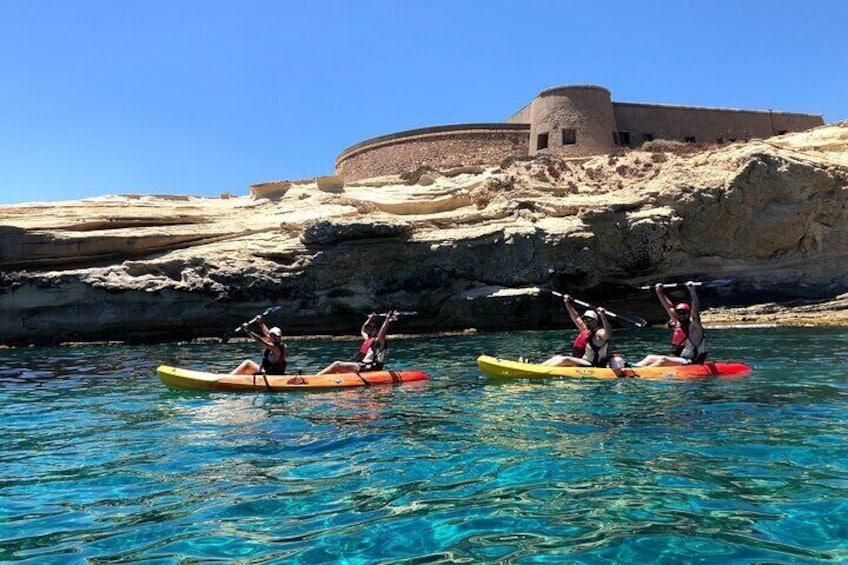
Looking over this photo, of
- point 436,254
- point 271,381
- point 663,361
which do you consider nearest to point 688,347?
point 663,361

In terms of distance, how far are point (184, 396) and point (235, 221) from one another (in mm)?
13826

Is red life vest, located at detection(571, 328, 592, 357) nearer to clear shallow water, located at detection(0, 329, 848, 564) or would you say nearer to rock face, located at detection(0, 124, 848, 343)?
clear shallow water, located at detection(0, 329, 848, 564)

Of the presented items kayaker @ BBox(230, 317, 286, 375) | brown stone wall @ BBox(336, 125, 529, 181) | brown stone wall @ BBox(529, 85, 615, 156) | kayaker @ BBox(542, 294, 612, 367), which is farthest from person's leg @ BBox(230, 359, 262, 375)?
brown stone wall @ BBox(529, 85, 615, 156)

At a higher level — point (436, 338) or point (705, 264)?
point (705, 264)

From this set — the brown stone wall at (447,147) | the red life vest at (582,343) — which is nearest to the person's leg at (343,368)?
the red life vest at (582,343)

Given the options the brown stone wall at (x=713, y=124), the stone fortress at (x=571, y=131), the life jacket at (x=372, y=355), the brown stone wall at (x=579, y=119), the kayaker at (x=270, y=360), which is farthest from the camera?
the brown stone wall at (x=713, y=124)

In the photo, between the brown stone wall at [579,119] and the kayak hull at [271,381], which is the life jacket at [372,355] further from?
the brown stone wall at [579,119]

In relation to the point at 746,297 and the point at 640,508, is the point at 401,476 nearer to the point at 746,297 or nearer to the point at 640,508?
the point at 640,508

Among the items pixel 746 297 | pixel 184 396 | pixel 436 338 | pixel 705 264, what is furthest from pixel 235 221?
pixel 746 297

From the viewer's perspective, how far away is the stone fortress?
101 feet

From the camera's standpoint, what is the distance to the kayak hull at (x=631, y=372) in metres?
10.3

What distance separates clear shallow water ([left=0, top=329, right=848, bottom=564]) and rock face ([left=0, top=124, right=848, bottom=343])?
1127cm

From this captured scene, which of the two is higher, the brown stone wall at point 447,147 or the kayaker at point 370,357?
the brown stone wall at point 447,147

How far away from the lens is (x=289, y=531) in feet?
13.6
